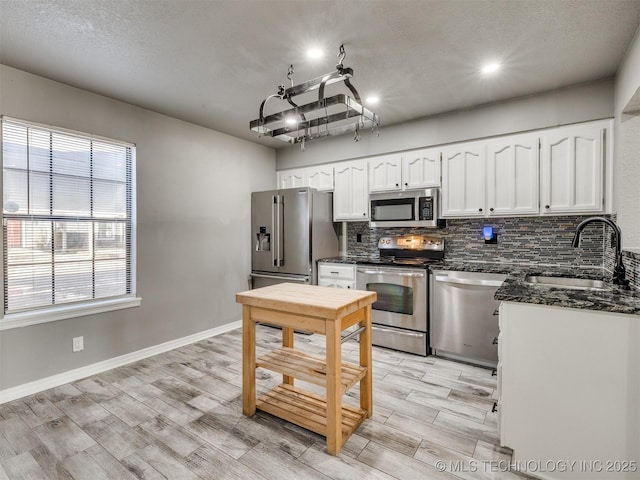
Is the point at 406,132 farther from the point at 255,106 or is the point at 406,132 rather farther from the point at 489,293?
the point at 489,293

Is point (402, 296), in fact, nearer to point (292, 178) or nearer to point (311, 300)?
point (311, 300)

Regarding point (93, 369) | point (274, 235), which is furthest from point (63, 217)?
point (274, 235)

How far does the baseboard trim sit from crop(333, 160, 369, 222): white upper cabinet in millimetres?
2273

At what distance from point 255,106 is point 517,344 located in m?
3.08

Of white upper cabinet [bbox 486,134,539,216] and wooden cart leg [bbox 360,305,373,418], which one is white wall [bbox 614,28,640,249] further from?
wooden cart leg [bbox 360,305,373,418]

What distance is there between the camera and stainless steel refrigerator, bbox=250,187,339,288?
162 inches

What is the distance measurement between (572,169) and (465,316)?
5.45 feet

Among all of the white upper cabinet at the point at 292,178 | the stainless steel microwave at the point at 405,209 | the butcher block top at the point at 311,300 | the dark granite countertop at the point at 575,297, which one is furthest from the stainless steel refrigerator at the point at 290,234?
the dark granite countertop at the point at 575,297

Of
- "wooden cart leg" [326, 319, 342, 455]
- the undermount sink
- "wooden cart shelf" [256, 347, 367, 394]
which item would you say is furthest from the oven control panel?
"wooden cart leg" [326, 319, 342, 455]

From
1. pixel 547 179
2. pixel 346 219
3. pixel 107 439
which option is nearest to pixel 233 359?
pixel 107 439

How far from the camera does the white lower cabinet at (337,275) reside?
3.90 m

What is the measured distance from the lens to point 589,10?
6.21ft

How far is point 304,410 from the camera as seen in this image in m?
2.24

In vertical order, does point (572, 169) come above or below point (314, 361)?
above
